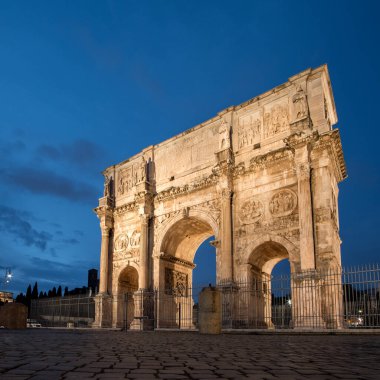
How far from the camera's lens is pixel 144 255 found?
21.9 m

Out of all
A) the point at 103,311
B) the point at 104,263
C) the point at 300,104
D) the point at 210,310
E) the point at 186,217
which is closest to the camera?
the point at 210,310

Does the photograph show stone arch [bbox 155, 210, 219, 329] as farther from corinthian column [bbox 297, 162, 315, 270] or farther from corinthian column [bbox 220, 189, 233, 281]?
corinthian column [bbox 297, 162, 315, 270]

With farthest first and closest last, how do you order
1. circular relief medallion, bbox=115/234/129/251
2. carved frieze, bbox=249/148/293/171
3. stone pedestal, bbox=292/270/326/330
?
circular relief medallion, bbox=115/234/129/251 → carved frieze, bbox=249/148/293/171 → stone pedestal, bbox=292/270/326/330

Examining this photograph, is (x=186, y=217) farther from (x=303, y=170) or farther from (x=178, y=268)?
(x=303, y=170)

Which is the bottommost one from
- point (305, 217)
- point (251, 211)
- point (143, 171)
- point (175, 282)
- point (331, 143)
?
point (175, 282)

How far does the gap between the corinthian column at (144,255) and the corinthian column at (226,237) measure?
198 inches

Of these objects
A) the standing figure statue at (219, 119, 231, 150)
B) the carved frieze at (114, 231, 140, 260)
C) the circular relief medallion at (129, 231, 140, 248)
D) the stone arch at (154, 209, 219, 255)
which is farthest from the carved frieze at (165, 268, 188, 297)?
the standing figure statue at (219, 119, 231, 150)

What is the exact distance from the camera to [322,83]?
58.4ft

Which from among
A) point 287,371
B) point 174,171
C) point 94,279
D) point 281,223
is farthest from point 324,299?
point 94,279

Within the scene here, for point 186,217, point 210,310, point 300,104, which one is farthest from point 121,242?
point 210,310

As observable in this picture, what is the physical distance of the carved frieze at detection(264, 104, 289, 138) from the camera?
60.9 feet

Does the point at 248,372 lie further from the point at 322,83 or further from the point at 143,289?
the point at 143,289

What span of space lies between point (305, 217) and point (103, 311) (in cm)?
1305

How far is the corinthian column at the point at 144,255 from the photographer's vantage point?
21594 millimetres
